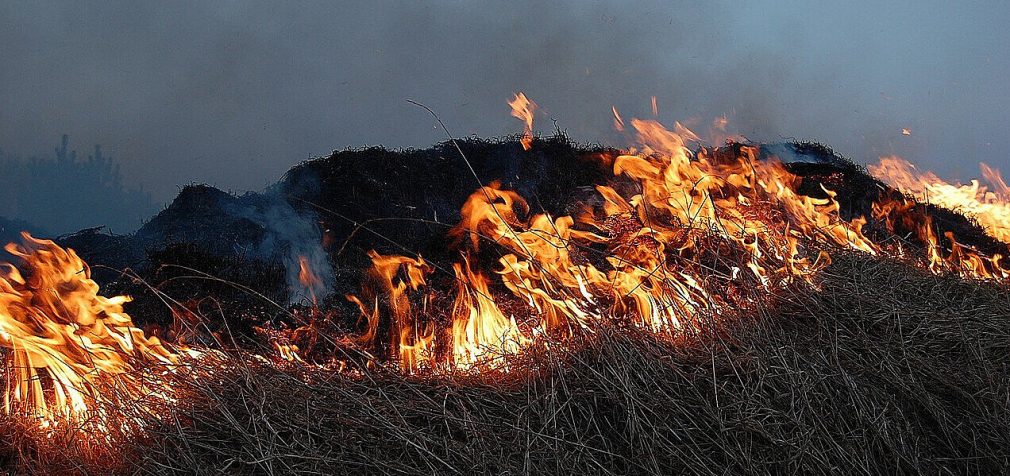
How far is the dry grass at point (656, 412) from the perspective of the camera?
94.0 inches

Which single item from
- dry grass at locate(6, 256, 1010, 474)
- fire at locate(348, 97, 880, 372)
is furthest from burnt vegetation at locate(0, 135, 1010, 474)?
fire at locate(348, 97, 880, 372)

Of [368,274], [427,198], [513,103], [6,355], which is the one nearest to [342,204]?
[427,198]

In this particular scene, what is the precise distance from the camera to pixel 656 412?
252cm

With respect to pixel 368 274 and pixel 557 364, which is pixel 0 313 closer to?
pixel 557 364

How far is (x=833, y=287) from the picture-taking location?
3322mm

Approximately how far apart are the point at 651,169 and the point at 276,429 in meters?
2.77

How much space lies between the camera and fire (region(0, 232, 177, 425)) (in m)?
3.01

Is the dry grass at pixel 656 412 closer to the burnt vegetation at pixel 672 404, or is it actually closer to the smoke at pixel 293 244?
the burnt vegetation at pixel 672 404

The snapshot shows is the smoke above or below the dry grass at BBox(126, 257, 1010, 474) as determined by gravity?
above

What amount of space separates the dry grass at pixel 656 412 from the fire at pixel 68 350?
28 centimetres

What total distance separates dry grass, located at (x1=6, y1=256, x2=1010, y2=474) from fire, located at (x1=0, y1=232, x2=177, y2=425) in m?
0.28

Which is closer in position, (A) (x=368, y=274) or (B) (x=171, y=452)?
(B) (x=171, y=452)

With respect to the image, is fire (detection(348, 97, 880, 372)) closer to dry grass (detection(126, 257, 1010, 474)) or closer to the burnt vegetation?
the burnt vegetation

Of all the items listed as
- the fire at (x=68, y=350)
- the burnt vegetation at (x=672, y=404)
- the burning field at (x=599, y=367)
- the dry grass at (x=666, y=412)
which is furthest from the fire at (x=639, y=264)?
the fire at (x=68, y=350)
